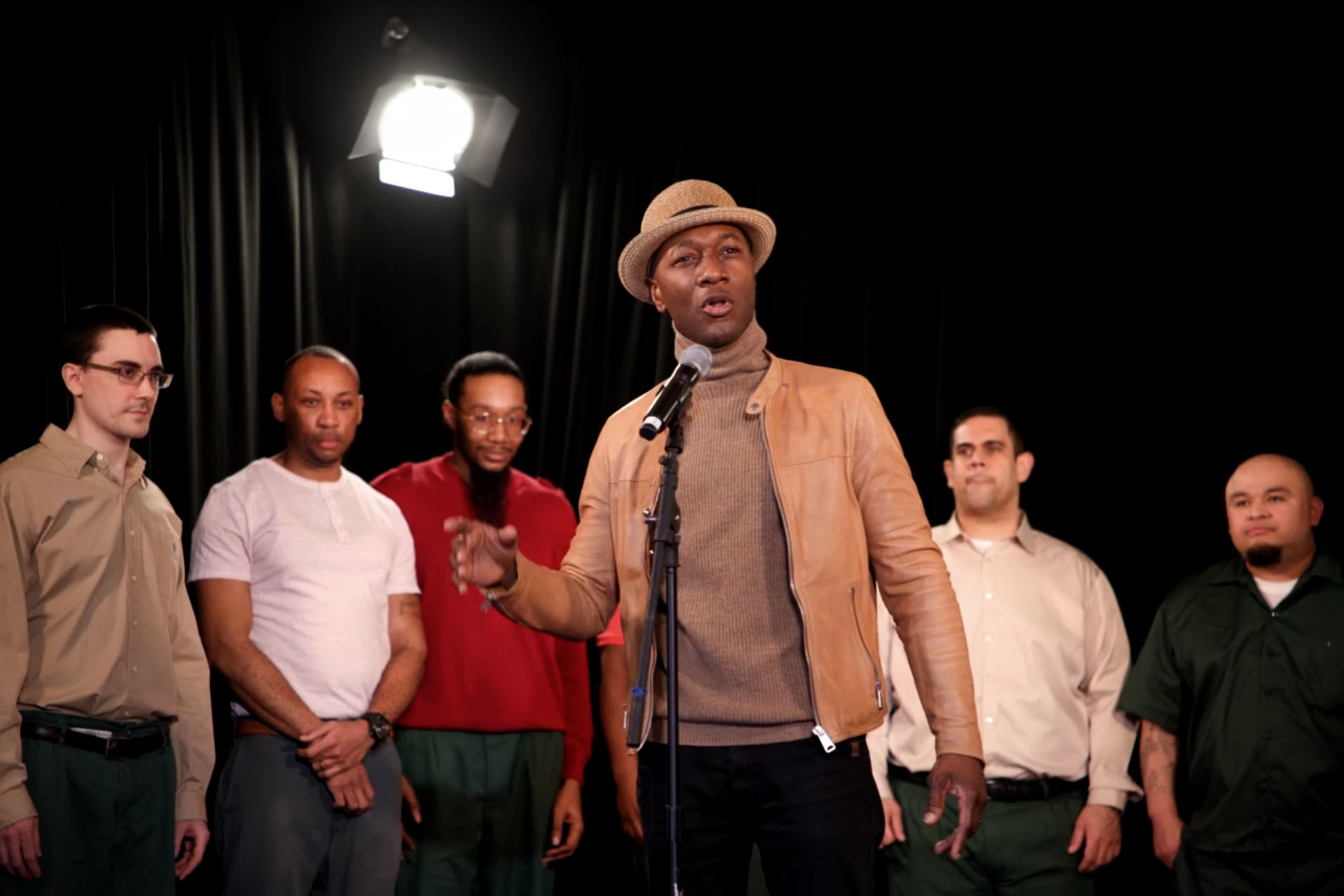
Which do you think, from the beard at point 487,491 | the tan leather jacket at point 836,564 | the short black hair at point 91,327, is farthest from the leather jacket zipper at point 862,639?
the short black hair at point 91,327

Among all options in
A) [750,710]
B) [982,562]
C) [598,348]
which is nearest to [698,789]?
[750,710]

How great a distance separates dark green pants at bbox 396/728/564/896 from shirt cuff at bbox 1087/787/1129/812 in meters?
1.83

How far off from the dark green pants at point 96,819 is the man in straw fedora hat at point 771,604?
1477 mm

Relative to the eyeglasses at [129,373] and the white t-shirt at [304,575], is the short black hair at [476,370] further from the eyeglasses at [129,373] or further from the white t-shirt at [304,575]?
the eyeglasses at [129,373]

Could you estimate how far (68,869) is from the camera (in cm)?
327

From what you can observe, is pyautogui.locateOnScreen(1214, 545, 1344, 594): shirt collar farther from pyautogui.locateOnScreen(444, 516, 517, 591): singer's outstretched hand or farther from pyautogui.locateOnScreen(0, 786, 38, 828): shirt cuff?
pyautogui.locateOnScreen(0, 786, 38, 828): shirt cuff

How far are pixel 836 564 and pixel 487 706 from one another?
1.90m

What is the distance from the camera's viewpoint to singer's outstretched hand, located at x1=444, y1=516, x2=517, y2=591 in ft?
7.66

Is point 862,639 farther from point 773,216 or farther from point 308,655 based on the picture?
point 773,216

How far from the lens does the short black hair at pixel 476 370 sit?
14.7ft

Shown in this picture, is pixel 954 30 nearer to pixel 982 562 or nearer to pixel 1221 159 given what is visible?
pixel 1221 159

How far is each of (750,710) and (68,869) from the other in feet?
6.38

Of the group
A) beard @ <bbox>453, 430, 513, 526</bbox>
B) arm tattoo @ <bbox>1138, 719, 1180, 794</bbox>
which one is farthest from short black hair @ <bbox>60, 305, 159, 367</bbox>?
arm tattoo @ <bbox>1138, 719, 1180, 794</bbox>

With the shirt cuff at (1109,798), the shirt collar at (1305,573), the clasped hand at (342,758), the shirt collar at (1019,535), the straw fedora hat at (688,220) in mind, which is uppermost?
the straw fedora hat at (688,220)
